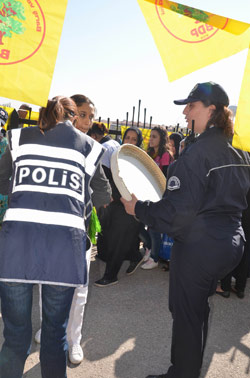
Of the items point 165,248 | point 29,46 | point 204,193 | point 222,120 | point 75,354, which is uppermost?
point 29,46

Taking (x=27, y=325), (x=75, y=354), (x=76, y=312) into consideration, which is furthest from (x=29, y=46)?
(x=75, y=354)

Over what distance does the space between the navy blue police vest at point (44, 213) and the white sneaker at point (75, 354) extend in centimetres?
121

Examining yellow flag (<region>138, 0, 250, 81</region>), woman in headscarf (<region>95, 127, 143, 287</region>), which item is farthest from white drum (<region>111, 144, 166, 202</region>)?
woman in headscarf (<region>95, 127, 143, 287</region>)

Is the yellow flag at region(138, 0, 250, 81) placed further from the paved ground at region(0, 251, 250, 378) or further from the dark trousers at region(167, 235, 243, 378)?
the paved ground at region(0, 251, 250, 378)

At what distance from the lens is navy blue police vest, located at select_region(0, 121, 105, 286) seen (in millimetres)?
1800

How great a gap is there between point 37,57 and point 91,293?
2.93m

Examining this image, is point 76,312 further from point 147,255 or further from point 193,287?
point 147,255

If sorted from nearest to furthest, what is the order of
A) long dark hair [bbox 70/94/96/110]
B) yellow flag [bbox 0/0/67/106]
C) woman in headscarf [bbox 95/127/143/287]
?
yellow flag [bbox 0/0/67/106], long dark hair [bbox 70/94/96/110], woman in headscarf [bbox 95/127/143/287]

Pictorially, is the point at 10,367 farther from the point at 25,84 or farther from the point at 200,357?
the point at 25,84

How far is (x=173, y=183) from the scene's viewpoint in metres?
2.02

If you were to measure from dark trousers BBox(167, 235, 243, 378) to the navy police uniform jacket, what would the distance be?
0.26ft

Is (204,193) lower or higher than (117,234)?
higher

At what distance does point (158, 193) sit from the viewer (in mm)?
3029

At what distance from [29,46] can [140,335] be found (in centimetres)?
264
